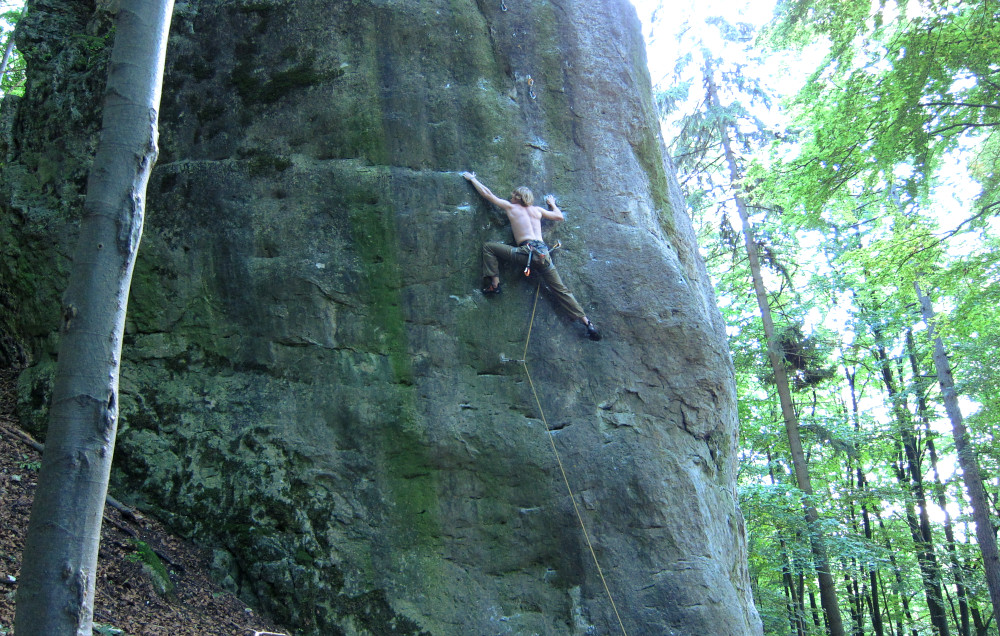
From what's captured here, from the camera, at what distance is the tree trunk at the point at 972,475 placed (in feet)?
41.2

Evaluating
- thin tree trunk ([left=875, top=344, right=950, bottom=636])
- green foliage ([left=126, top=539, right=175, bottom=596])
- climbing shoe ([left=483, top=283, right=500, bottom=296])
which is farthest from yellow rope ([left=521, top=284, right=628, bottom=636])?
thin tree trunk ([left=875, top=344, right=950, bottom=636])

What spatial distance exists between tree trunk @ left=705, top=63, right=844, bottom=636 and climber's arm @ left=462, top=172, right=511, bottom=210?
28.0 ft

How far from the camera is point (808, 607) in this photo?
76.5 ft

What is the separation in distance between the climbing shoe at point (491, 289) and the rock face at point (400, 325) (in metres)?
0.12

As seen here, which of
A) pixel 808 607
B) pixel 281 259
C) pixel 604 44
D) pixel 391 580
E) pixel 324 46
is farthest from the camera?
pixel 808 607

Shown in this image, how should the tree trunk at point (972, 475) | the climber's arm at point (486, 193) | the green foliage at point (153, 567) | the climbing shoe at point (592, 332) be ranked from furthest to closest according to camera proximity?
the tree trunk at point (972, 475), the climber's arm at point (486, 193), the climbing shoe at point (592, 332), the green foliage at point (153, 567)

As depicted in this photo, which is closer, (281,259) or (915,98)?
(281,259)

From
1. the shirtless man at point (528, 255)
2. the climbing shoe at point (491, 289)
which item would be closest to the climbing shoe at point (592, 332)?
the shirtless man at point (528, 255)

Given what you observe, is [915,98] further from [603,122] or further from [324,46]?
[324,46]

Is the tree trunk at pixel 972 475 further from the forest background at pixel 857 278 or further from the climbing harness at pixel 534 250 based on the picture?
the climbing harness at pixel 534 250

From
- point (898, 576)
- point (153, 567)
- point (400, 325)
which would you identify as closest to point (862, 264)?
point (400, 325)

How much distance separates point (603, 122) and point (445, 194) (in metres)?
2.26

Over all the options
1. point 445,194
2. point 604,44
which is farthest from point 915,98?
point 445,194

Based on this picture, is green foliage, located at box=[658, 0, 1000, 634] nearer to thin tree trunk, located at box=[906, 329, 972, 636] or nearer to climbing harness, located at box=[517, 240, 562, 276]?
thin tree trunk, located at box=[906, 329, 972, 636]
